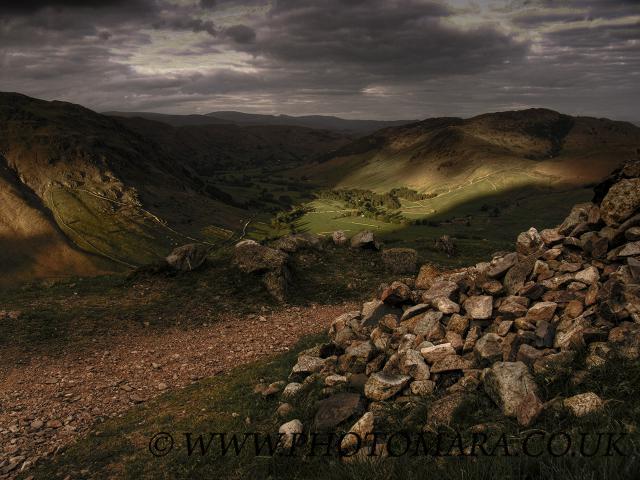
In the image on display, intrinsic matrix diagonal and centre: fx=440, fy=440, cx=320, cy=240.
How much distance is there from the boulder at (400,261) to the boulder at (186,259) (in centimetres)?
1177

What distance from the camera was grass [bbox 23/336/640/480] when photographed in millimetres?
5902

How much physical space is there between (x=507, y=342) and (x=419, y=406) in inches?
113

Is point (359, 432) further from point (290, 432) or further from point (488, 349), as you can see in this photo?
point (488, 349)

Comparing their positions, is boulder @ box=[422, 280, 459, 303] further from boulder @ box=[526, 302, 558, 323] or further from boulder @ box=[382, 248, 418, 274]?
boulder @ box=[382, 248, 418, 274]

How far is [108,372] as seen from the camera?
15789 mm

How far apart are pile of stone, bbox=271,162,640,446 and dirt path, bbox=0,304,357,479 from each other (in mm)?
4801

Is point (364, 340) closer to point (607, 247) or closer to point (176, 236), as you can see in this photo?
point (607, 247)

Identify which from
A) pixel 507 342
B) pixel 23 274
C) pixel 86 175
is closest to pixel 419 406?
pixel 507 342

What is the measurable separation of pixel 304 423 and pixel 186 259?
701 inches

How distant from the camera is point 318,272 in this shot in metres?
27.2

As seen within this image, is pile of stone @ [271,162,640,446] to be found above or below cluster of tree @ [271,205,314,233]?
above

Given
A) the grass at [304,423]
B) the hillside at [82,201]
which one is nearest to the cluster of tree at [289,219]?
the hillside at [82,201]

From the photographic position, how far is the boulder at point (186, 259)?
2561cm

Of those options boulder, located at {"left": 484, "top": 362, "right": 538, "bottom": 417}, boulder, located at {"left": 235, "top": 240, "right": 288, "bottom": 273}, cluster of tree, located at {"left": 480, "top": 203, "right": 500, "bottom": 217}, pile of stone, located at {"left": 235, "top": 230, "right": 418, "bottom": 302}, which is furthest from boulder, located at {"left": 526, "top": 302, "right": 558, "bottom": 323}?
cluster of tree, located at {"left": 480, "top": 203, "right": 500, "bottom": 217}
